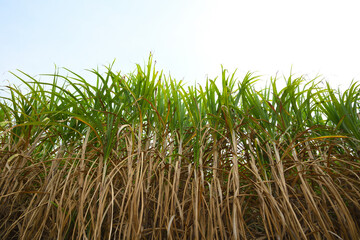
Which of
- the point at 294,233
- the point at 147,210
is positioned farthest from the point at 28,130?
the point at 294,233

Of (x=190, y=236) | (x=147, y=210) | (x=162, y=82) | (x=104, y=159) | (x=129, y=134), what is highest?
(x=162, y=82)

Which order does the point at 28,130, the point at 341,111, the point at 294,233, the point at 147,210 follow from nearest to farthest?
the point at 294,233
the point at 147,210
the point at 28,130
the point at 341,111

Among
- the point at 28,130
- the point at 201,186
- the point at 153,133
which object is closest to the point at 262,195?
the point at 201,186

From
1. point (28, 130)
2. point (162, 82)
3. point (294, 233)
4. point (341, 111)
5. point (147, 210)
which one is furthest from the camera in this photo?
point (162, 82)

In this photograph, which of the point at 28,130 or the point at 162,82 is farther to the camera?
the point at 162,82

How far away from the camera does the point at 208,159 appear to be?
132 cm

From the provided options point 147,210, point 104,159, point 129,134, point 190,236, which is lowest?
point 190,236

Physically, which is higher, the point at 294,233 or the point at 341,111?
the point at 341,111

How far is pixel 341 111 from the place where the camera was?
141 cm

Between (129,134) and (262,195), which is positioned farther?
(129,134)

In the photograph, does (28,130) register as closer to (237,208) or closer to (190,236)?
(190,236)

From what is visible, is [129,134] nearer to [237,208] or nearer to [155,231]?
[155,231]

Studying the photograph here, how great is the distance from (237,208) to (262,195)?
5.1 inches

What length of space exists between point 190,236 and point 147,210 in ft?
0.75
